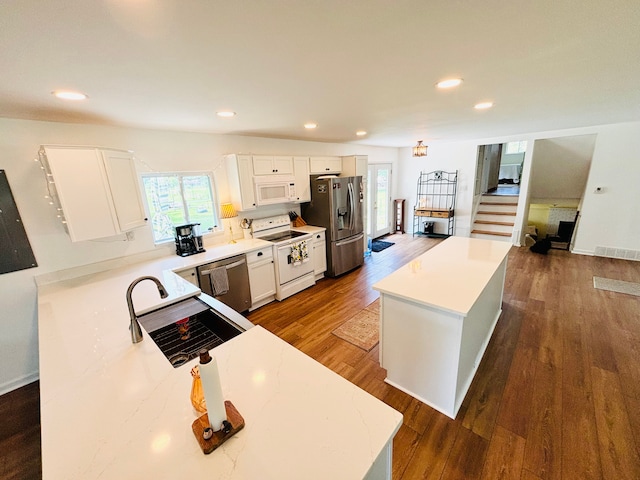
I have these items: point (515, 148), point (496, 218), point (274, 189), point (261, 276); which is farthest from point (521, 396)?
point (515, 148)

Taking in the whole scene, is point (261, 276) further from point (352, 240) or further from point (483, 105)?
point (483, 105)

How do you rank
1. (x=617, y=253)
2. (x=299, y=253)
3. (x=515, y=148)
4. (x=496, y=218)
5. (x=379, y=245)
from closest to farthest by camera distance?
(x=299, y=253) → (x=617, y=253) → (x=379, y=245) → (x=496, y=218) → (x=515, y=148)

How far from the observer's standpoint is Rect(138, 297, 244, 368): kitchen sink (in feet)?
5.39

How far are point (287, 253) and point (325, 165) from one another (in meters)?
1.82

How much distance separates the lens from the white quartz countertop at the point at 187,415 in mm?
792

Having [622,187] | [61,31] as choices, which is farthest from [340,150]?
[622,187]

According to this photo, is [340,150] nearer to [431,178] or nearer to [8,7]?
[431,178]

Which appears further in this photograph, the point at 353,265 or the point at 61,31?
the point at 353,265

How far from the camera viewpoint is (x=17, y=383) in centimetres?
241

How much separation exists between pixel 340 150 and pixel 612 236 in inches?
207

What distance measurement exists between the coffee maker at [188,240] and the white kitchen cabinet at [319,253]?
5.46 ft

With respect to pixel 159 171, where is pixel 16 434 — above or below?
below

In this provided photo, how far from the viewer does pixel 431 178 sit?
260 inches

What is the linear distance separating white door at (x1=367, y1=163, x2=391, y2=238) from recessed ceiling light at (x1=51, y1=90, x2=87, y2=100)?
17.1ft
